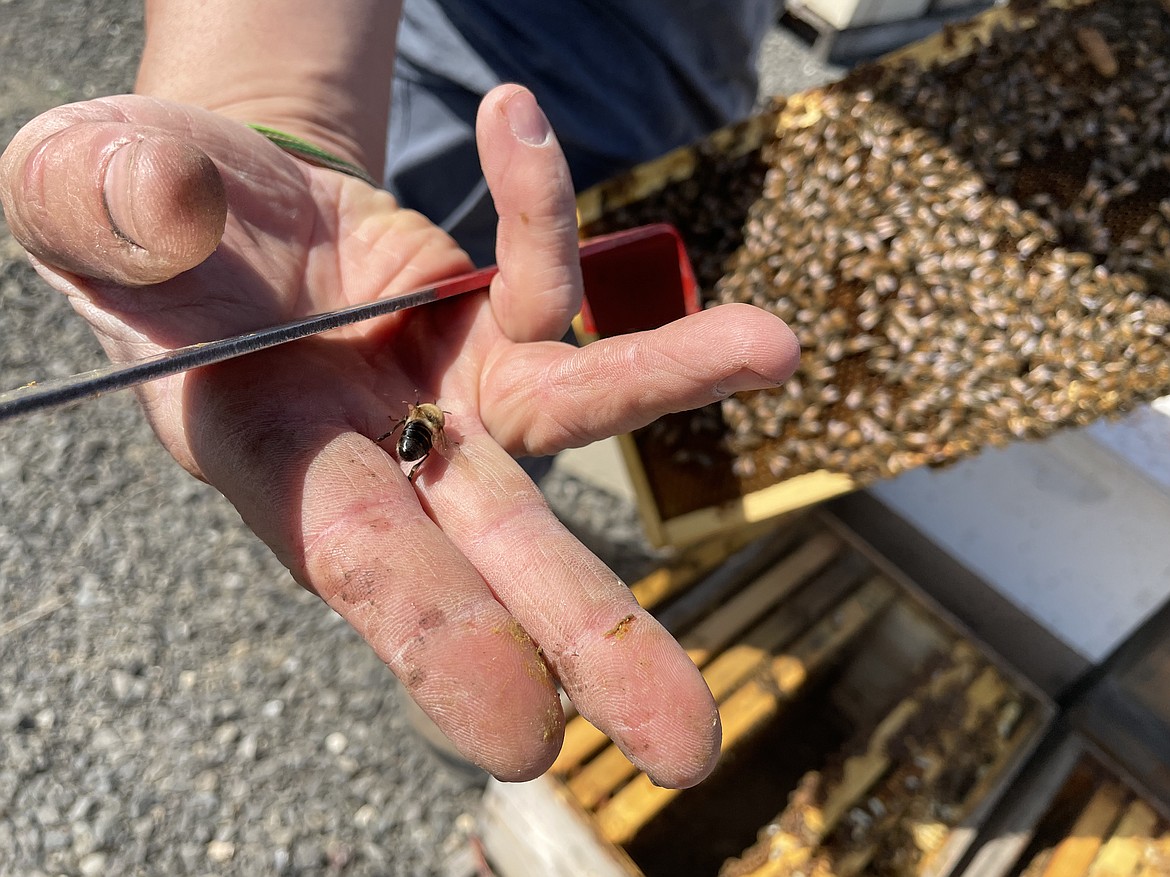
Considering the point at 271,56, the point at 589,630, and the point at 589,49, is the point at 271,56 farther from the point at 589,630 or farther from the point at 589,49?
the point at 589,630

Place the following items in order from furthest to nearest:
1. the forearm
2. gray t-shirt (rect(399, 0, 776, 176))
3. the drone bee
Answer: gray t-shirt (rect(399, 0, 776, 176)) < the forearm < the drone bee

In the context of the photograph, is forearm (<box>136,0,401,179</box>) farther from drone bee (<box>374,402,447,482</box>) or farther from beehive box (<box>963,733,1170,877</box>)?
beehive box (<box>963,733,1170,877</box>)

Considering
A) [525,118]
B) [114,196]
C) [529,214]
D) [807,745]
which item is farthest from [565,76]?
[807,745]

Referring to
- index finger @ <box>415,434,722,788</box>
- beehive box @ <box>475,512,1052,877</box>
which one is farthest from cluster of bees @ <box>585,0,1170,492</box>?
index finger @ <box>415,434,722,788</box>

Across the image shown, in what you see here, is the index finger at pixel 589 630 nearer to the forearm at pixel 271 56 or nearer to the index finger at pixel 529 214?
the index finger at pixel 529 214

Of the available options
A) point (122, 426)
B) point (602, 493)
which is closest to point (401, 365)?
point (602, 493)

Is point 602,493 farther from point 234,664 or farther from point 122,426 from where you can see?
point 122,426
